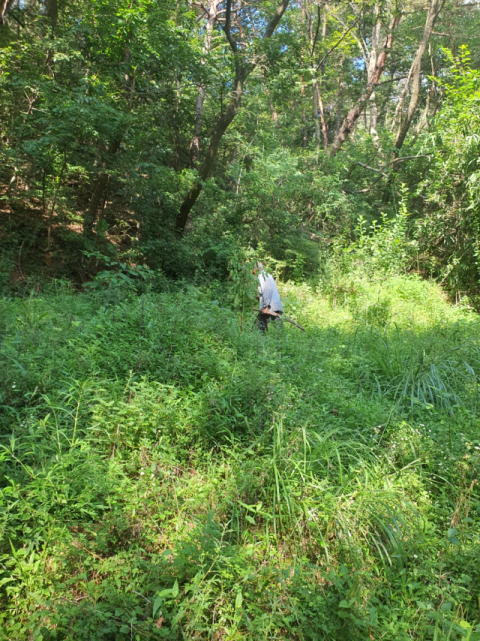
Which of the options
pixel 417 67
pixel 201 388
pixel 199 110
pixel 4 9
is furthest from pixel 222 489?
pixel 417 67

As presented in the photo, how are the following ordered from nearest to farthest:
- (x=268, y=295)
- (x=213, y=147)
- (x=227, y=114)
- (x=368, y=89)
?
(x=268, y=295) → (x=227, y=114) → (x=213, y=147) → (x=368, y=89)

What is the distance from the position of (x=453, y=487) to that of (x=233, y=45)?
31.5ft

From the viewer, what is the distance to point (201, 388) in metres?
3.39

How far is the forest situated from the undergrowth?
0.05 feet

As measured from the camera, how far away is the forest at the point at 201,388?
1.89 m

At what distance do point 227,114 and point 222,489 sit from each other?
884 centimetres

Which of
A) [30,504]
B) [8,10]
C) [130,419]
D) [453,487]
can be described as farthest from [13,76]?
[453,487]

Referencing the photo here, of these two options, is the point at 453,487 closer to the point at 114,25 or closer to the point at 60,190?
the point at 60,190

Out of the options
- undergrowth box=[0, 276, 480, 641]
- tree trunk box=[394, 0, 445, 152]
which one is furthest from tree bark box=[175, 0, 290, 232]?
undergrowth box=[0, 276, 480, 641]

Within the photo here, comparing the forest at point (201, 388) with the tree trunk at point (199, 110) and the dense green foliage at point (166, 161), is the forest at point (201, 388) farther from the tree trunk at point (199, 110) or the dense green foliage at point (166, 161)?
the tree trunk at point (199, 110)

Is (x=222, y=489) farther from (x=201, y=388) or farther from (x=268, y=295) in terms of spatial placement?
(x=268, y=295)

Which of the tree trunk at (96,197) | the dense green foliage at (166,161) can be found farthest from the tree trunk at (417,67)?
the tree trunk at (96,197)

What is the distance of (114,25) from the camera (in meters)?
7.30

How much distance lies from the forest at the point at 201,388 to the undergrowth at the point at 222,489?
2 cm
